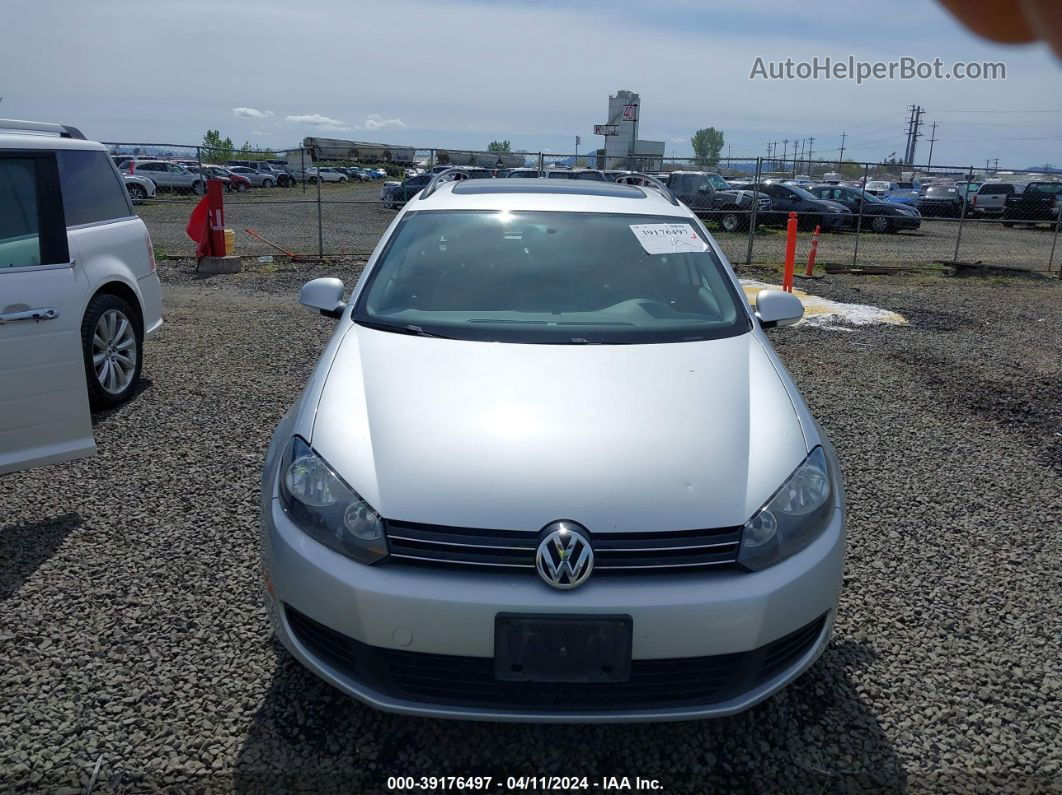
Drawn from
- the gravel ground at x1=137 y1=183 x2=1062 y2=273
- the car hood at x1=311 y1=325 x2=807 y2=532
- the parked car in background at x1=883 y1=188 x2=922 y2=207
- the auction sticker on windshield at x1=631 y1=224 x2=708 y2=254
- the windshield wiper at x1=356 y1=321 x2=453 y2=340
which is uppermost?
the auction sticker on windshield at x1=631 y1=224 x2=708 y2=254

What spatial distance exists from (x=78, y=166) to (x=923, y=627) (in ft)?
18.1

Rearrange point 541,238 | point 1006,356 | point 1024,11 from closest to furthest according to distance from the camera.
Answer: point 1024,11, point 541,238, point 1006,356

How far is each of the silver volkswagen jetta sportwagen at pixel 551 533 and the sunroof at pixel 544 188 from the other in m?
1.55

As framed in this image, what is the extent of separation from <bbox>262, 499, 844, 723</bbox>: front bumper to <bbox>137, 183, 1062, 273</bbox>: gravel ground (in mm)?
13368

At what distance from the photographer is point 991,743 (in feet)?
8.80

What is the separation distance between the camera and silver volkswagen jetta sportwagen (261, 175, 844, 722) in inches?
89.2

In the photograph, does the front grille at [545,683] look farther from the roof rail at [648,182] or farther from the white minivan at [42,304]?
the roof rail at [648,182]

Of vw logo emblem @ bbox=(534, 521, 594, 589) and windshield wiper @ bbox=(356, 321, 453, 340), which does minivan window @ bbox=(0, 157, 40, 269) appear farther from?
vw logo emblem @ bbox=(534, 521, 594, 589)

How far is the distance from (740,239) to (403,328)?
18.3 meters

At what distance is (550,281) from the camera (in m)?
3.71

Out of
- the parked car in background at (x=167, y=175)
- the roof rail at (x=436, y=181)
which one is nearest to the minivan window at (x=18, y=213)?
the roof rail at (x=436, y=181)

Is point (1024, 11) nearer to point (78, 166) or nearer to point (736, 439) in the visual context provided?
point (736, 439)

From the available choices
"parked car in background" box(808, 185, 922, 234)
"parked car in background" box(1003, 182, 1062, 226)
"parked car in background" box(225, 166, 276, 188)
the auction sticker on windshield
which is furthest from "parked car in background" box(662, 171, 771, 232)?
"parked car in background" box(225, 166, 276, 188)

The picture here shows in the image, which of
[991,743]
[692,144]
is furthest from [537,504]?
[692,144]
